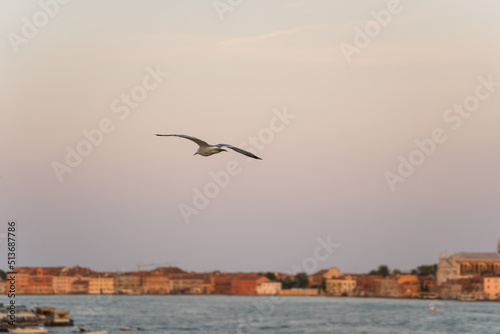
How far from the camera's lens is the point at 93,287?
70500mm

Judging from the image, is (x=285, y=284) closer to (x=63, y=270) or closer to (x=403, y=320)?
(x=63, y=270)

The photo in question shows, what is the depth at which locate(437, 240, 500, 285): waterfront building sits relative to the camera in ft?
212

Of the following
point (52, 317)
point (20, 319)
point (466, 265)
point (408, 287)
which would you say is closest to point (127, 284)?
point (408, 287)

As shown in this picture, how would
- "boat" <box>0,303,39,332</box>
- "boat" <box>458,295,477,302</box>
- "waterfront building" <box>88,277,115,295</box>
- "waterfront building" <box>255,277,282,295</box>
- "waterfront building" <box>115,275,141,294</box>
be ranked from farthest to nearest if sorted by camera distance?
"waterfront building" <box>115,275,141,294</box> < "waterfront building" <box>88,277,115,295</box> < "waterfront building" <box>255,277,282,295</box> < "boat" <box>458,295,477,302</box> < "boat" <box>0,303,39,332</box>

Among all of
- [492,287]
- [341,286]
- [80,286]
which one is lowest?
[492,287]

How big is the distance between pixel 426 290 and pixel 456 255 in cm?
305

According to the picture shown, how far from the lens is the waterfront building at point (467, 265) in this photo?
64.5 meters

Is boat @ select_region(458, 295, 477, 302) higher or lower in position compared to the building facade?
lower

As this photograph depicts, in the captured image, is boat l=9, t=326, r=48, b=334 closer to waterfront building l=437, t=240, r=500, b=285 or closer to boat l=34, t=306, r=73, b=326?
boat l=34, t=306, r=73, b=326

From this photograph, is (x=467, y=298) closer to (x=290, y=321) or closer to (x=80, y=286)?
(x=80, y=286)

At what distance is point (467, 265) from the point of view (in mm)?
65188

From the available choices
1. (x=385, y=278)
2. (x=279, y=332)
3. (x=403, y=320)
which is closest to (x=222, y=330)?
(x=279, y=332)

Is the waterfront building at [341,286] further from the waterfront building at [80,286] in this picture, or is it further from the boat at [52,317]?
the boat at [52,317]

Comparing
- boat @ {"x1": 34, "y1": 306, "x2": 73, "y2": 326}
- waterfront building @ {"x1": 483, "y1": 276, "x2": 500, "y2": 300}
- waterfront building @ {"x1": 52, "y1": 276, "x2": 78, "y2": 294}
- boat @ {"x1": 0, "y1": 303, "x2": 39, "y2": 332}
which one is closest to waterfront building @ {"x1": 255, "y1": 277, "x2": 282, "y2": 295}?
waterfront building @ {"x1": 52, "y1": 276, "x2": 78, "y2": 294}
